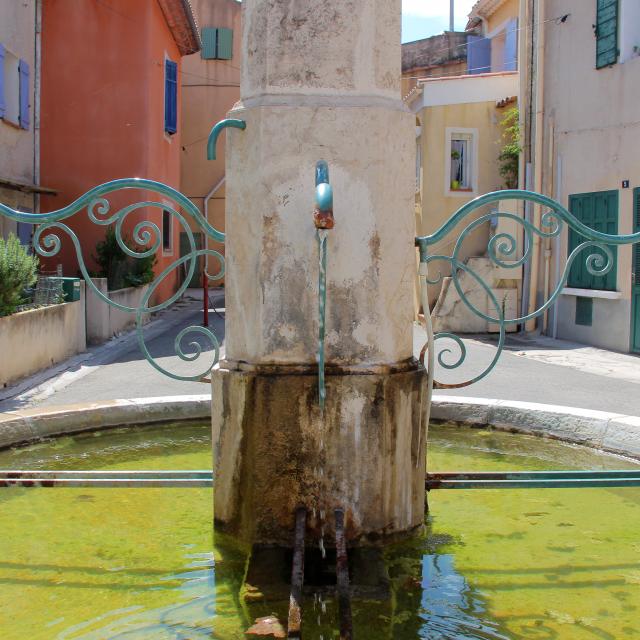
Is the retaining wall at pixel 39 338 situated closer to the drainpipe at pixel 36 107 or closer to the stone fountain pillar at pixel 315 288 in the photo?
the drainpipe at pixel 36 107

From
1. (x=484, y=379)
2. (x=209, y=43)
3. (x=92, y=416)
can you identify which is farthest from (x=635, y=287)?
(x=209, y=43)

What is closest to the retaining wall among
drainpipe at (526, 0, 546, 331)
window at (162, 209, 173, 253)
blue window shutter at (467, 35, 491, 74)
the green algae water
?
the green algae water

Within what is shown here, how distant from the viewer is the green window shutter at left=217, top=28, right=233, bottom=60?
3092cm

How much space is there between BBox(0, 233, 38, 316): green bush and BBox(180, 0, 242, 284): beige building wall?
842 inches

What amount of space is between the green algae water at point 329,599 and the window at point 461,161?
1434cm

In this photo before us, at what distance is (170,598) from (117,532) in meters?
0.70

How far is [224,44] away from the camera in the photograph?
3098 centimetres

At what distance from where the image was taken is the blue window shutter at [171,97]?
20031mm

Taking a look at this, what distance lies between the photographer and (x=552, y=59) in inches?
593

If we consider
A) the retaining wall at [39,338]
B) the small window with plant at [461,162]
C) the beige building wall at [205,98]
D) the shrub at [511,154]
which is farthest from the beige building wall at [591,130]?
the beige building wall at [205,98]

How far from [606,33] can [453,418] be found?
9.79 m

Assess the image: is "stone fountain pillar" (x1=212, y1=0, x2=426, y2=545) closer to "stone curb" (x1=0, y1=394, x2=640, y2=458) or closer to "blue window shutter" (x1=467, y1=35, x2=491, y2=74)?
"stone curb" (x1=0, y1=394, x2=640, y2=458)

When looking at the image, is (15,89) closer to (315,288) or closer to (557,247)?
(557,247)

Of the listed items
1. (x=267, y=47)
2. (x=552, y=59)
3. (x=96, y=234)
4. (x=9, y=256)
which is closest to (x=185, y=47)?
(x=96, y=234)
